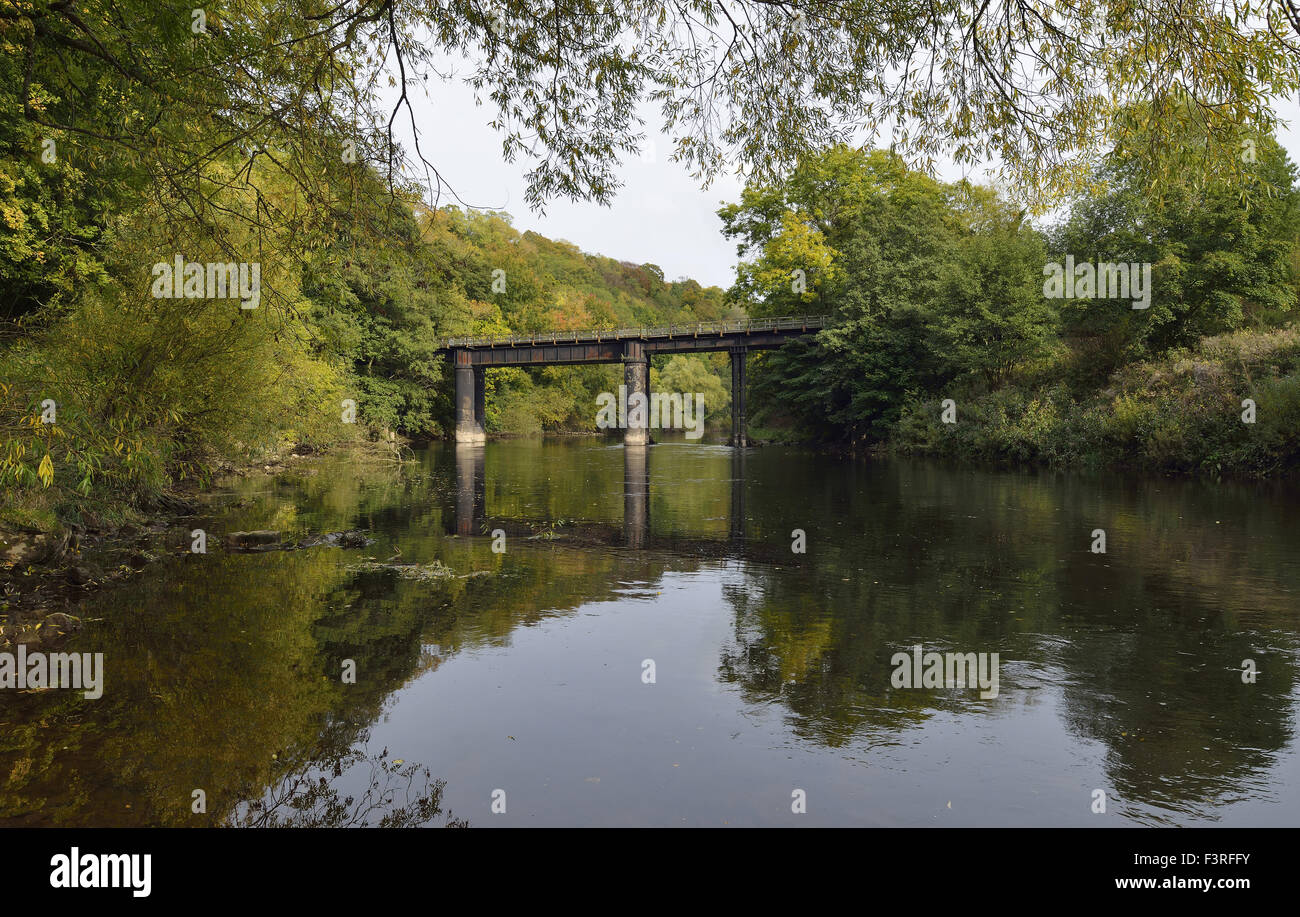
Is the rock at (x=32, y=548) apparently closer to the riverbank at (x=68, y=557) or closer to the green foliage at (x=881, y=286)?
the riverbank at (x=68, y=557)

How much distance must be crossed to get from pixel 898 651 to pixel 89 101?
12612mm

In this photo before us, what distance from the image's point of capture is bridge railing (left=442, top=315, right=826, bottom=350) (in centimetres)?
5659

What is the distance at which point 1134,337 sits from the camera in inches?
1443

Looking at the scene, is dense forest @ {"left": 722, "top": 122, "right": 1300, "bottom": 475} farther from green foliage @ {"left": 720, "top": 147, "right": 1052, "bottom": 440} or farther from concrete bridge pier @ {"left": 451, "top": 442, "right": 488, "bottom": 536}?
concrete bridge pier @ {"left": 451, "top": 442, "right": 488, "bottom": 536}

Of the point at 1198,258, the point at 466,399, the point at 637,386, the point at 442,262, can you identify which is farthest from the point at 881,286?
the point at 442,262

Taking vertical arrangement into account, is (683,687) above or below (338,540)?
below

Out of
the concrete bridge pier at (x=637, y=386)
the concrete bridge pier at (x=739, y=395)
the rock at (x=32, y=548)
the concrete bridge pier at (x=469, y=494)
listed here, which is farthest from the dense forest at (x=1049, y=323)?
the rock at (x=32, y=548)

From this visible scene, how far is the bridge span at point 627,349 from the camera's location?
58.4m

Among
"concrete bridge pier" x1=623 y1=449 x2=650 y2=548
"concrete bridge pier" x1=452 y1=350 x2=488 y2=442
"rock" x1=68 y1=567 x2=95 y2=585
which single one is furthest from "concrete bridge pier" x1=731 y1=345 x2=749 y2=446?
"rock" x1=68 y1=567 x2=95 y2=585

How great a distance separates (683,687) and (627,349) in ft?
193

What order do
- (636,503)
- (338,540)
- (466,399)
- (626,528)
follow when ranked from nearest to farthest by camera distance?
(338,540), (626,528), (636,503), (466,399)

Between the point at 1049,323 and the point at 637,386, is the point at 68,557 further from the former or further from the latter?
the point at 637,386

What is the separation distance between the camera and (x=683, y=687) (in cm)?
795
